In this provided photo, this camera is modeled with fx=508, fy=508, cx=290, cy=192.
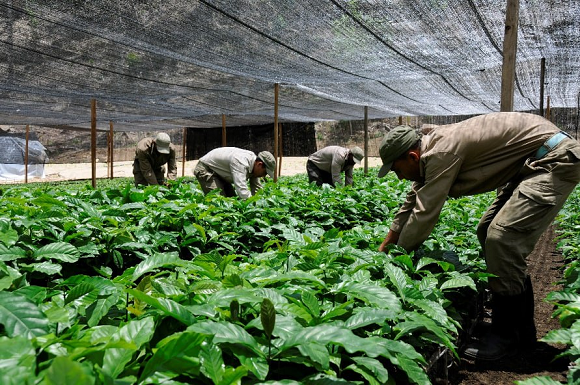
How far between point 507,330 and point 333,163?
5.73 metres

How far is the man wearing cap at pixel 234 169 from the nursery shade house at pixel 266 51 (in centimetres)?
139

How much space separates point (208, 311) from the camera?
1611 mm

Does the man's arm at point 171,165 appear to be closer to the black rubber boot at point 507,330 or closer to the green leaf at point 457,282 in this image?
the black rubber boot at point 507,330

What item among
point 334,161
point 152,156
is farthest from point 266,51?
point 152,156

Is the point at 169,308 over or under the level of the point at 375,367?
over

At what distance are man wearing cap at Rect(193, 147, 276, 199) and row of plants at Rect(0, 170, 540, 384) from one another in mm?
2662

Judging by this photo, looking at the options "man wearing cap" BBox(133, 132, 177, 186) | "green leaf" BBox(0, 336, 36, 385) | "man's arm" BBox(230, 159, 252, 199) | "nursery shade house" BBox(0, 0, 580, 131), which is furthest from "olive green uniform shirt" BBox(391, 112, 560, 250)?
"man wearing cap" BBox(133, 132, 177, 186)

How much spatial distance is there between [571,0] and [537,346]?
13.3 feet

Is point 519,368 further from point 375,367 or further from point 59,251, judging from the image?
point 59,251

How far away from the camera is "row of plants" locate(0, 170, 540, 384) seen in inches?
51.1

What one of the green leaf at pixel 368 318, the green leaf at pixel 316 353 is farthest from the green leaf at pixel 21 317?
the green leaf at pixel 368 318

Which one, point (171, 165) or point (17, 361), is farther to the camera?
point (171, 165)

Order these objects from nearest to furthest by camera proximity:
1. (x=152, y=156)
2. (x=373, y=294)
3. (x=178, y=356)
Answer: (x=178, y=356)
(x=373, y=294)
(x=152, y=156)

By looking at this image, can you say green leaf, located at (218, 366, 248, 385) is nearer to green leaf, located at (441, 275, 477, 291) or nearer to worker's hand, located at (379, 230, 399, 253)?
green leaf, located at (441, 275, 477, 291)
